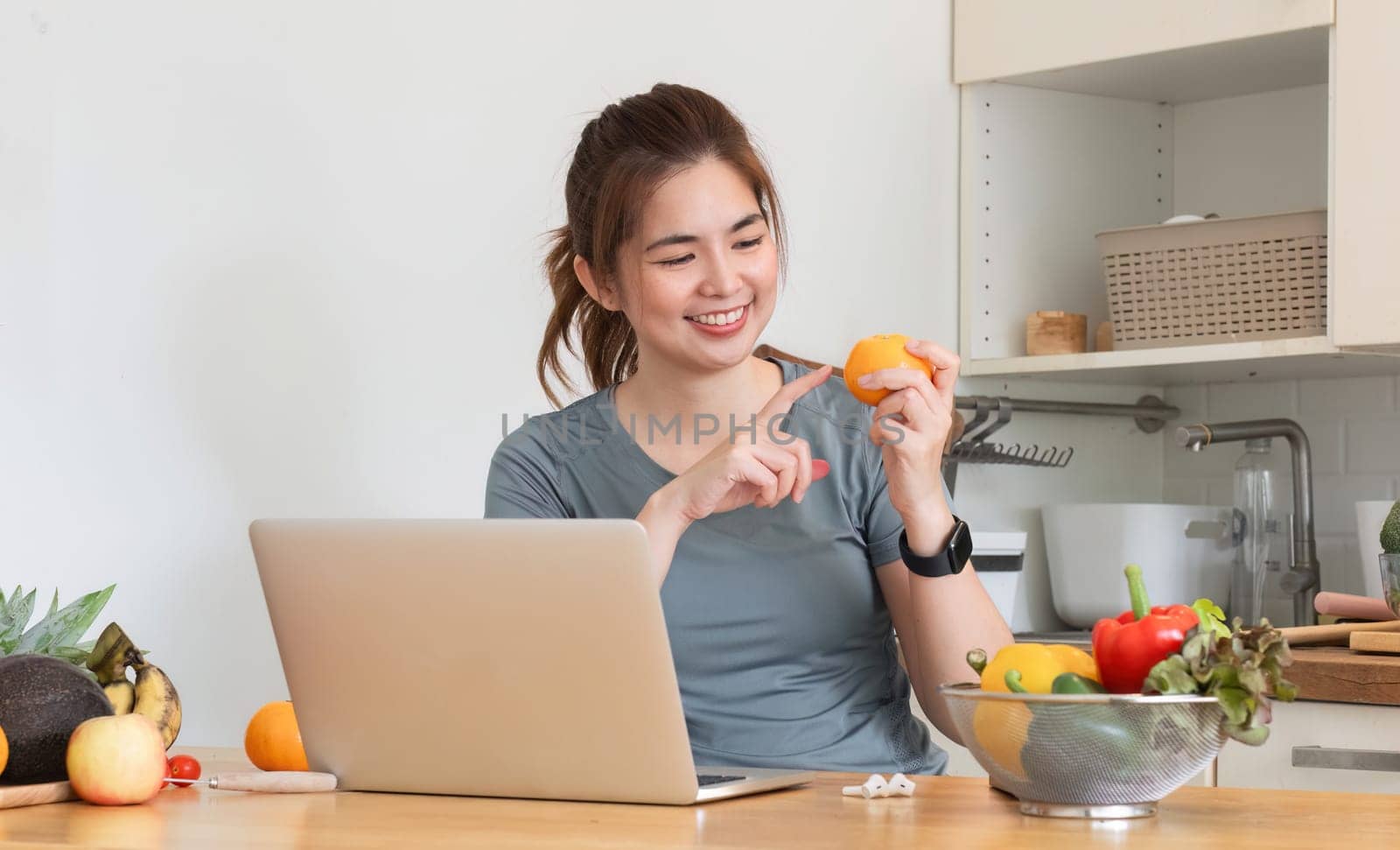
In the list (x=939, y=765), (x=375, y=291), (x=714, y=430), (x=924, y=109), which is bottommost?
(x=939, y=765)

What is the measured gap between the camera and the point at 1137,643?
42.7 inches

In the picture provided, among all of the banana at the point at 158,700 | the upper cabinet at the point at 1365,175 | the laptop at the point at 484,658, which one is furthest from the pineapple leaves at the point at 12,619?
the upper cabinet at the point at 1365,175

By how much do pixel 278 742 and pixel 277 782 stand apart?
0.16 meters

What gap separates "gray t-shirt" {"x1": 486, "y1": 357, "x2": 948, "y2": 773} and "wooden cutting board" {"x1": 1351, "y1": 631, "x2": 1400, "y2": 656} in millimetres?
754

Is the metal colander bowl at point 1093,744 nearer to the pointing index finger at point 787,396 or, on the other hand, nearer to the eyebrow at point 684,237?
the pointing index finger at point 787,396

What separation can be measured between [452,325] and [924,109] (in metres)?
1.11

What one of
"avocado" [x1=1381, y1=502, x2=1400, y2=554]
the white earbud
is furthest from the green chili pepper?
"avocado" [x1=1381, y1=502, x2=1400, y2=554]

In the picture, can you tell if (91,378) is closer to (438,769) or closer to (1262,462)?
(438,769)

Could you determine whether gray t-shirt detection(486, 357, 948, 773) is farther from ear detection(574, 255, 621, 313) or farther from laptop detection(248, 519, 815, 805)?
laptop detection(248, 519, 815, 805)

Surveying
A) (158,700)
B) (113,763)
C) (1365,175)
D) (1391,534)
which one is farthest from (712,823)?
(1365,175)

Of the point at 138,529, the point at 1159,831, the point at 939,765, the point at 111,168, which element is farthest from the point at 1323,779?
the point at 111,168

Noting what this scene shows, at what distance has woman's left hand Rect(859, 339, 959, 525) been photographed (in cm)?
147

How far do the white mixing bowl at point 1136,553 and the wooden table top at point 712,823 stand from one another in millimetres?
1674

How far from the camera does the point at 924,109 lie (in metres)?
2.96
